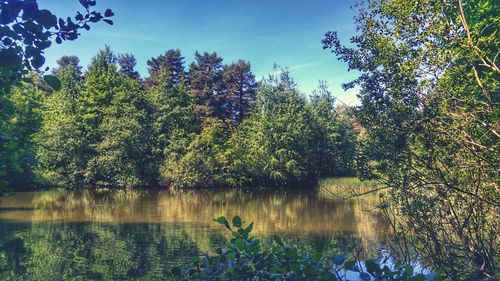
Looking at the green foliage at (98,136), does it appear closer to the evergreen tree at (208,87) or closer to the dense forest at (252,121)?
the dense forest at (252,121)

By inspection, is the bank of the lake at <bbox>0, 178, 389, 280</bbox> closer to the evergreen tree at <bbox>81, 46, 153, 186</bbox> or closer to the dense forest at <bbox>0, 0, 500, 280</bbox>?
the dense forest at <bbox>0, 0, 500, 280</bbox>

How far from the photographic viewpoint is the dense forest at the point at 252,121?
187 cm

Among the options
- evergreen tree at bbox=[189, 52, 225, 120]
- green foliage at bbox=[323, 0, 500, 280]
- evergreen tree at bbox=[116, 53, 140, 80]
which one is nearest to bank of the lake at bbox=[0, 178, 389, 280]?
green foliage at bbox=[323, 0, 500, 280]

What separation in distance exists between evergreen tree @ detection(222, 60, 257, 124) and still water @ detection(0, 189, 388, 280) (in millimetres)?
18464

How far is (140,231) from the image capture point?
15.2m

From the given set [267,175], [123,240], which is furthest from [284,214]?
[267,175]

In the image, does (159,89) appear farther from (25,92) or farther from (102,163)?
(25,92)

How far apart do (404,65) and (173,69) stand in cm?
4464

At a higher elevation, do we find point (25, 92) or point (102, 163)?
point (25, 92)

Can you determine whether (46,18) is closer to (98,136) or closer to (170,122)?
(170,122)

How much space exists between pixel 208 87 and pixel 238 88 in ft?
10.4

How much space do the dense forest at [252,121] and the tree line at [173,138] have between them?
0.12 metres

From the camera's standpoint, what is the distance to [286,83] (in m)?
38.3

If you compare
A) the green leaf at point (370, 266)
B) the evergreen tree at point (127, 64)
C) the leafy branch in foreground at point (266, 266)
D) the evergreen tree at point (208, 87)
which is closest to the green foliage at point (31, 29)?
the leafy branch in foreground at point (266, 266)
